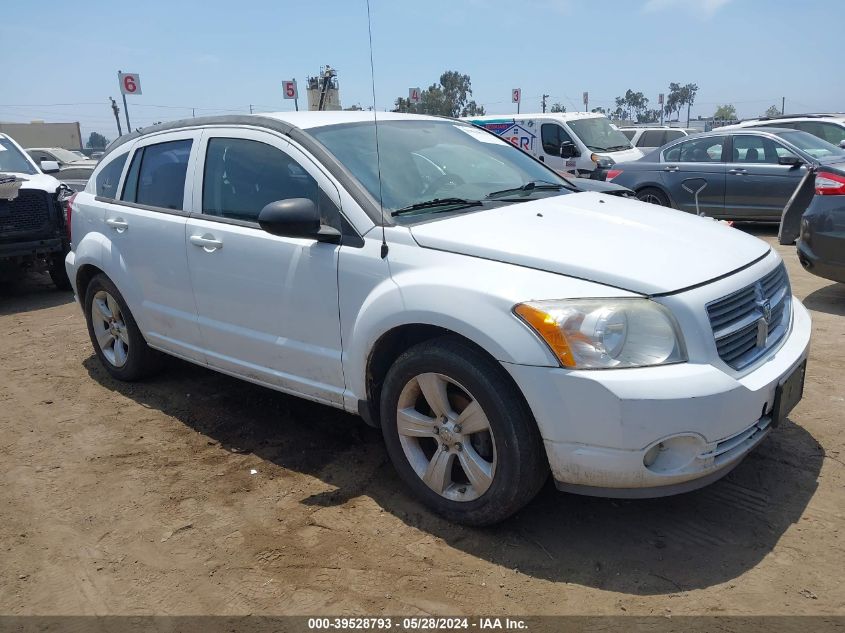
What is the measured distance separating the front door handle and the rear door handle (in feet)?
2.85

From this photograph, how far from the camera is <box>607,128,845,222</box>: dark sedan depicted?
9828mm

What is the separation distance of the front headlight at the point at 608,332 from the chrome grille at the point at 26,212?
7.35 m

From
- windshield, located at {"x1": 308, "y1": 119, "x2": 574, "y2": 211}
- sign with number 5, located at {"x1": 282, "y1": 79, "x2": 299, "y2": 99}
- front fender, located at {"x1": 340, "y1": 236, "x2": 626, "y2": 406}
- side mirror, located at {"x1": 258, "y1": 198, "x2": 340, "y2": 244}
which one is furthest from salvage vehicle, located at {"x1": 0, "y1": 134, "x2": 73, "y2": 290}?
sign with number 5, located at {"x1": 282, "y1": 79, "x2": 299, "y2": 99}

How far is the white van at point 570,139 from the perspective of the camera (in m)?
14.2

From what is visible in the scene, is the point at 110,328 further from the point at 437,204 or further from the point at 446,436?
the point at 446,436

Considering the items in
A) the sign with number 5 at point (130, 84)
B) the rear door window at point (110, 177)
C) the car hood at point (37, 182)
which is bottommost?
the car hood at point (37, 182)

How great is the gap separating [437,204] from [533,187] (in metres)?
0.79

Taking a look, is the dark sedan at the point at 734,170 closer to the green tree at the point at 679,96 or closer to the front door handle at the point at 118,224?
the front door handle at the point at 118,224

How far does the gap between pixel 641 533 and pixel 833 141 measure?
1201cm

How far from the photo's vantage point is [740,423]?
2588mm

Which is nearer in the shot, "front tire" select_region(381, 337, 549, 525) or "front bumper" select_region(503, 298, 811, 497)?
"front bumper" select_region(503, 298, 811, 497)

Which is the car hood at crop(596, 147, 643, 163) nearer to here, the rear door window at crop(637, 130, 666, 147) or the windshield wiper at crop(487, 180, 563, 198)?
the rear door window at crop(637, 130, 666, 147)

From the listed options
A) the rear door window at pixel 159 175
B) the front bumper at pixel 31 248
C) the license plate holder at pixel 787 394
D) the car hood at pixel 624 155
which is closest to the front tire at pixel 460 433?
the license plate holder at pixel 787 394

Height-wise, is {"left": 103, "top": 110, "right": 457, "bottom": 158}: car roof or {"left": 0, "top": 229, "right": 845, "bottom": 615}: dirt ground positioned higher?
{"left": 103, "top": 110, "right": 457, "bottom": 158}: car roof
